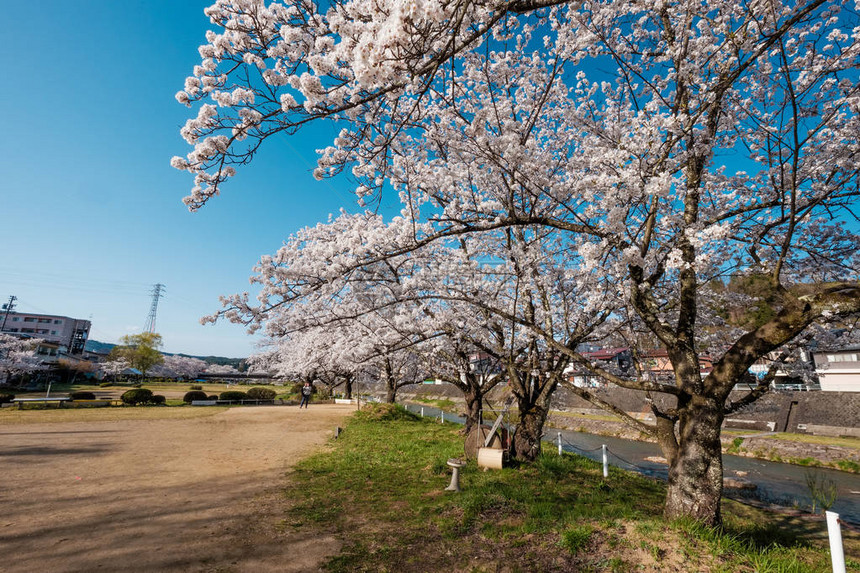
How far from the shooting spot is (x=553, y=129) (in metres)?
9.27

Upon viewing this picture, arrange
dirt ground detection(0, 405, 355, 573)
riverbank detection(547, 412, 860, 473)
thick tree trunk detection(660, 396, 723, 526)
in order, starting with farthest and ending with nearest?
riverbank detection(547, 412, 860, 473), thick tree trunk detection(660, 396, 723, 526), dirt ground detection(0, 405, 355, 573)

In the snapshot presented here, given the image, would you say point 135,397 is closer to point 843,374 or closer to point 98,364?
point 843,374

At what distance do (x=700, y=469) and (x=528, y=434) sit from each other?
17.1 ft

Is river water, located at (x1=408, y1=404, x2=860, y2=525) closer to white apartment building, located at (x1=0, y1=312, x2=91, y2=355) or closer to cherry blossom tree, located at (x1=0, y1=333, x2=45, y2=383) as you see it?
cherry blossom tree, located at (x1=0, y1=333, x2=45, y2=383)

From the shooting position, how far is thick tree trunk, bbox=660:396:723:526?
5.10 m

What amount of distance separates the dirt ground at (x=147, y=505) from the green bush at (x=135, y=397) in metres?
13.6

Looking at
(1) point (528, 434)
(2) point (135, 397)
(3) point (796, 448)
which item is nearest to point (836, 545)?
(1) point (528, 434)

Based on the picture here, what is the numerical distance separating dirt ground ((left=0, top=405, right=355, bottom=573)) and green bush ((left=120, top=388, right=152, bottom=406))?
44.5 feet

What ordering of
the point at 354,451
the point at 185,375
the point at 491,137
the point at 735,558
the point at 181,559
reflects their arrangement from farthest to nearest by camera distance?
1. the point at 185,375
2. the point at 354,451
3. the point at 491,137
4. the point at 181,559
5. the point at 735,558

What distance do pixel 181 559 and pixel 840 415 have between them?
112 feet

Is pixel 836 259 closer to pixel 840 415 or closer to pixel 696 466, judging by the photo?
pixel 696 466

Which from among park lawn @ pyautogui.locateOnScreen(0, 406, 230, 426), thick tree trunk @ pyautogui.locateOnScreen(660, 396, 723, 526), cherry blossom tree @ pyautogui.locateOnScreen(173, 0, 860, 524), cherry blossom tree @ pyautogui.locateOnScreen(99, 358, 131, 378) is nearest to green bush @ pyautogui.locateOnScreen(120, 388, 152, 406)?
park lawn @ pyautogui.locateOnScreen(0, 406, 230, 426)

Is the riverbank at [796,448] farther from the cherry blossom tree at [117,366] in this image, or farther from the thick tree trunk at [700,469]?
the cherry blossom tree at [117,366]

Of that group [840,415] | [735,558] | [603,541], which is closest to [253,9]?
[603,541]
